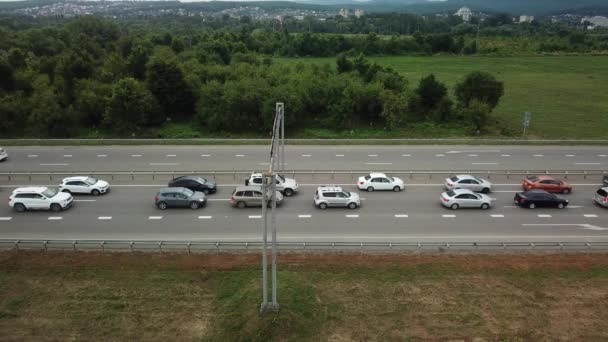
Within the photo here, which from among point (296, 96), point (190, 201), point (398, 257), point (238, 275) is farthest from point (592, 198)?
point (296, 96)

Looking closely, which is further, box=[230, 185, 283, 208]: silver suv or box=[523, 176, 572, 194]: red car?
box=[523, 176, 572, 194]: red car

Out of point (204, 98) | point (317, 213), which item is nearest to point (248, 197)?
point (317, 213)

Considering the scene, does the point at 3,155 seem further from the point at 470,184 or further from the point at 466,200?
the point at 470,184

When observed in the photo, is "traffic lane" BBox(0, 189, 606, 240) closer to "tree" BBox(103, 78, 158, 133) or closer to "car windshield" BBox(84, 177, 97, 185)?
"car windshield" BBox(84, 177, 97, 185)

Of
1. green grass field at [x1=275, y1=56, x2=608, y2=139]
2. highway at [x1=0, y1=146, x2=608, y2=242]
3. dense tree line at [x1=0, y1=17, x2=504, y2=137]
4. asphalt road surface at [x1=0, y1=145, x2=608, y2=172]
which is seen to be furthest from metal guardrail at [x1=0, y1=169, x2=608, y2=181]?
dense tree line at [x1=0, y1=17, x2=504, y2=137]

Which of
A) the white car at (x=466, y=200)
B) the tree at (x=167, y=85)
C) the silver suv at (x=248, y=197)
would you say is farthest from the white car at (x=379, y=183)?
the tree at (x=167, y=85)
